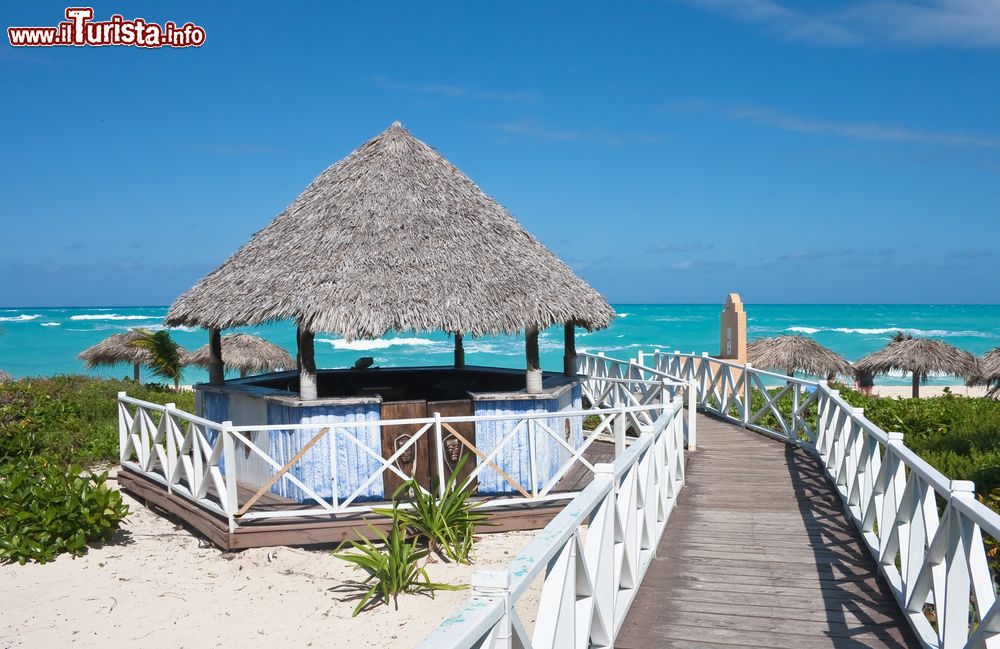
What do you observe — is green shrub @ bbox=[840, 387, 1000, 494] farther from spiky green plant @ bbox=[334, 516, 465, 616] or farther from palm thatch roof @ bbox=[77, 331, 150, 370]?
palm thatch roof @ bbox=[77, 331, 150, 370]

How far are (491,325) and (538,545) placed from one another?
239 inches

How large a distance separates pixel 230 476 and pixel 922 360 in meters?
18.7

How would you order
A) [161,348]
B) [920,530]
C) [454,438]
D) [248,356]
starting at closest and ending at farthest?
1. [920,530]
2. [454,438]
3. [161,348]
4. [248,356]

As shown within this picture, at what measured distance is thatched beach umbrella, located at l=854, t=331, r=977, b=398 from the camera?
68.1 ft

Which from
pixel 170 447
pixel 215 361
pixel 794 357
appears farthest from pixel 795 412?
pixel 794 357

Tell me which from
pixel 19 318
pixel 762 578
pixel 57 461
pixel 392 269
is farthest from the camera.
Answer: pixel 19 318

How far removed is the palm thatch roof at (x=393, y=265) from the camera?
8.71 m

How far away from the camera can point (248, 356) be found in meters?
20.2

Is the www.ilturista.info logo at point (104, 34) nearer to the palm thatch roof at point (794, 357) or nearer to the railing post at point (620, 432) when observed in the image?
the railing post at point (620, 432)

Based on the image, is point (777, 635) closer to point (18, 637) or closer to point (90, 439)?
point (18, 637)

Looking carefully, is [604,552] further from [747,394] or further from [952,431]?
[747,394]

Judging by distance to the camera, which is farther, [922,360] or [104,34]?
[922,360]

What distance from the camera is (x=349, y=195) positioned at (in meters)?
9.93

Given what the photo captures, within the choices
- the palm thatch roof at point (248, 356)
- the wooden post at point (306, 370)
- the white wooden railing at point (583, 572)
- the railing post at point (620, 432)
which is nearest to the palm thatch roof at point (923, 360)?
the railing post at point (620, 432)
